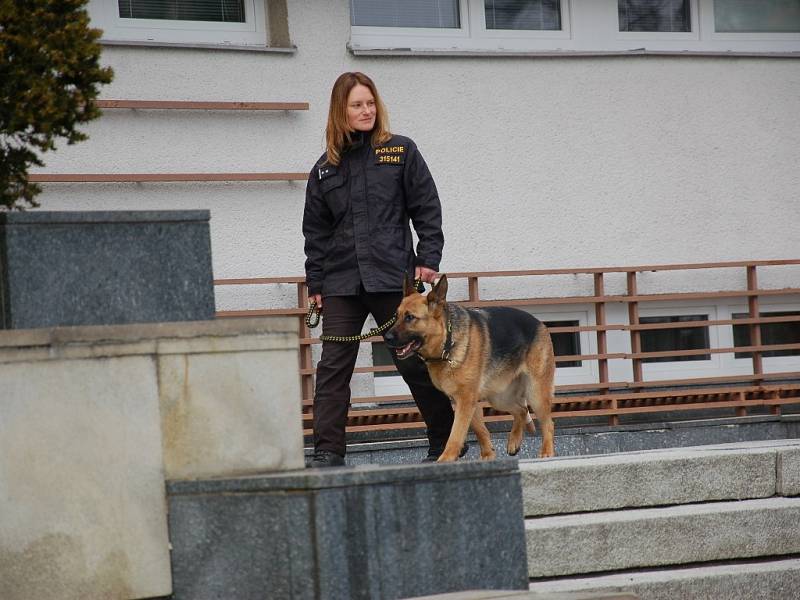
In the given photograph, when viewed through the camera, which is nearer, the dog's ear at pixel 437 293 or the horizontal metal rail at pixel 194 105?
the dog's ear at pixel 437 293

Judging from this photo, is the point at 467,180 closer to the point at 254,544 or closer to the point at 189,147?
the point at 189,147

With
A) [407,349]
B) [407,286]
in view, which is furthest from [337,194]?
[407,349]

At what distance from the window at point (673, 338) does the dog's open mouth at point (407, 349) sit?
4259 mm

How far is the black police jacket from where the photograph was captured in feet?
20.6

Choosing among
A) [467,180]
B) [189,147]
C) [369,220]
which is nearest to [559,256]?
[467,180]

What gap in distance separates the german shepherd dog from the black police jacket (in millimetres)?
178

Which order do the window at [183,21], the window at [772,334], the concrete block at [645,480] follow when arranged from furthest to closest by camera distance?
the window at [772,334], the window at [183,21], the concrete block at [645,480]

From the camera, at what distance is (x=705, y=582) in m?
5.56

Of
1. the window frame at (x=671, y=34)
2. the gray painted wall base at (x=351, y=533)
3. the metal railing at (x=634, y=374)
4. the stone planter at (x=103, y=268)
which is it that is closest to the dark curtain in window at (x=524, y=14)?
the window frame at (x=671, y=34)

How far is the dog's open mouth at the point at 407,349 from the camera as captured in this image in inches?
263

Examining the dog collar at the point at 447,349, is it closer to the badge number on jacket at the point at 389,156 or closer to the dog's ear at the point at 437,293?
the dog's ear at the point at 437,293

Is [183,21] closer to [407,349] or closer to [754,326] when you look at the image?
[407,349]

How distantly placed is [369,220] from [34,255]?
2.08 metres

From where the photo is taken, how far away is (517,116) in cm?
1013
